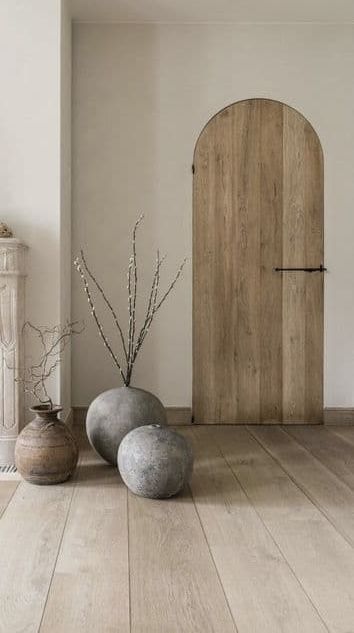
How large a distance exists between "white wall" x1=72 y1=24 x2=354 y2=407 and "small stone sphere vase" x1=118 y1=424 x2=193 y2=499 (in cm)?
166

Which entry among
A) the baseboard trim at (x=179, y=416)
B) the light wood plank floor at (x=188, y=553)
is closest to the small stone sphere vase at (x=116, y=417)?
the light wood plank floor at (x=188, y=553)

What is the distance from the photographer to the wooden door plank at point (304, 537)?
1791 millimetres

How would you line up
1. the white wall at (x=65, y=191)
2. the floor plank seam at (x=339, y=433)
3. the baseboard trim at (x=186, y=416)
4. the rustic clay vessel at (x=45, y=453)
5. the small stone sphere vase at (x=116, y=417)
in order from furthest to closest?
the baseboard trim at (x=186, y=416), the floor plank seam at (x=339, y=433), the white wall at (x=65, y=191), the small stone sphere vase at (x=116, y=417), the rustic clay vessel at (x=45, y=453)

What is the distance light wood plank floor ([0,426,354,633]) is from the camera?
170 centimetres

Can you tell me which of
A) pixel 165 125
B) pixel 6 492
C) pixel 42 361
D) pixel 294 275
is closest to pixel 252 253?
pixel 294 275

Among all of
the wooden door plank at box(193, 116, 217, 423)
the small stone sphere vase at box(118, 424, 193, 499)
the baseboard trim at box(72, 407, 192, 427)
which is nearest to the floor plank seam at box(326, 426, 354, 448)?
the wooden door plank at box(193, 116, 217, 423)

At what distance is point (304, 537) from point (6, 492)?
1333mm

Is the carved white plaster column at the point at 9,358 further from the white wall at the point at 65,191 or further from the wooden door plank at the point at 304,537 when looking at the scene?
the wooden door plank at the point at 304,537

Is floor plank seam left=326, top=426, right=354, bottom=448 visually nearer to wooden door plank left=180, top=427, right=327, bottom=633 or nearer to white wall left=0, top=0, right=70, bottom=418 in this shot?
wooden door plank left=180, top=427, right=327, bottom=633

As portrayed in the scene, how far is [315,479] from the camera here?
10.0 ft

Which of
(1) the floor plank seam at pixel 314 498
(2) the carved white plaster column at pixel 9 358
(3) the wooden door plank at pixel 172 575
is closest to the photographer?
(3) the wooden door plank at pixel 172 575

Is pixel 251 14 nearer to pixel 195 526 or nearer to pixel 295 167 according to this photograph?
pixel 295 167

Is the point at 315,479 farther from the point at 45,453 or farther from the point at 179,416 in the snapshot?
the point at 179,416

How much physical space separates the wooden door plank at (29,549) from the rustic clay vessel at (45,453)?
0.05 meters
